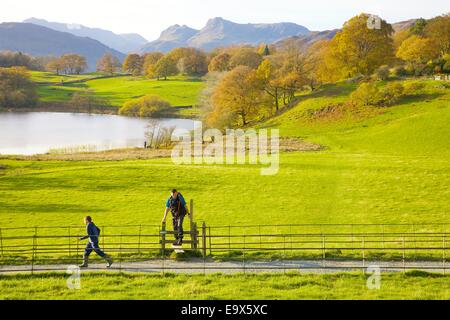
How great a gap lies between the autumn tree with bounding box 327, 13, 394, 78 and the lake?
34.4 m

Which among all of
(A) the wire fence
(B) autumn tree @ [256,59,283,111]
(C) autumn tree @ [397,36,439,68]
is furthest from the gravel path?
(C) autumn tree @ [397,36,439,68]

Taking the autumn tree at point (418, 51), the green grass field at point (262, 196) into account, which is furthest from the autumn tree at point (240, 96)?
the green grass field at point (262, 196)

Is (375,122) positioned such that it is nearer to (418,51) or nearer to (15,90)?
(418,51)

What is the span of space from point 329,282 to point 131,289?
8.51 m

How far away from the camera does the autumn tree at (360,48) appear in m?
102

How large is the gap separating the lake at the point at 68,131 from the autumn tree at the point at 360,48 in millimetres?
34431

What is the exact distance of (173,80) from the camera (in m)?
193

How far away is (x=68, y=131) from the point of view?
11088cm

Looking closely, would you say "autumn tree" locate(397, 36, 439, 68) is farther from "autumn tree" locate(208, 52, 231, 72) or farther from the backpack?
the backpack

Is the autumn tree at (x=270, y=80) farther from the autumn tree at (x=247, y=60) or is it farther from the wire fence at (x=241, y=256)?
the wire fence at (x=241, y=256)

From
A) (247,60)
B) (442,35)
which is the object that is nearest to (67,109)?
(247,60)

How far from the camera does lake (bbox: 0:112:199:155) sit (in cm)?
8881

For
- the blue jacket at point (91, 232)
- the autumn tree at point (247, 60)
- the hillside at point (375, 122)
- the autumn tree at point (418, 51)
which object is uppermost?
the autumn tree at point (247, 60)
